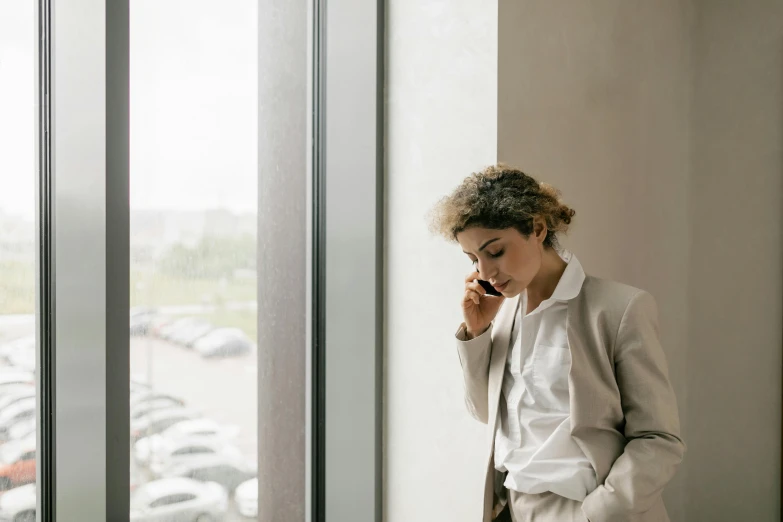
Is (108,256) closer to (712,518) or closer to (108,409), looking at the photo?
(108,409)

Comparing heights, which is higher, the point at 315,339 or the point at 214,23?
the point at 214,23

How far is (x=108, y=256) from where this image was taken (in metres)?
1.39

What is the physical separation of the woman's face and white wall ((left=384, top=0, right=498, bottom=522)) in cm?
37

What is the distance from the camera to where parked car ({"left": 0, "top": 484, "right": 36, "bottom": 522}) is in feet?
4.56

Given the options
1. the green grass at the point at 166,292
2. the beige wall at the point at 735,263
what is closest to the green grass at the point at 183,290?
the green grass at the point at 166,292

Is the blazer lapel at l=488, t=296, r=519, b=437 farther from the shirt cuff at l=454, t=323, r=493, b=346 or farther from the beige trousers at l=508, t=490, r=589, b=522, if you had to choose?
the beige trousers at l=508, t=490, r=589, b=522

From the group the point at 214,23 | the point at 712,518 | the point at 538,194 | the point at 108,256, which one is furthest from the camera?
the point at 712,518

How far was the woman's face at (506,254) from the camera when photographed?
1160 mm

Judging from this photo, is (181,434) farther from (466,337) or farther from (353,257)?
(466,337)

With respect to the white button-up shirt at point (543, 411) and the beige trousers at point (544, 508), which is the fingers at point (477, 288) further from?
the beige trousers at point (544, 508)

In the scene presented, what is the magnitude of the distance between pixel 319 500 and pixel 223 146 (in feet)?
3.47

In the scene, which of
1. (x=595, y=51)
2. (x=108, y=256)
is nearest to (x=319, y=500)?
(x=108, y=256)

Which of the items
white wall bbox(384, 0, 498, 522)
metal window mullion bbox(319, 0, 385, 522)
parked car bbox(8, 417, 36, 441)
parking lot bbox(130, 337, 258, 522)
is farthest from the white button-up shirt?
parked car bbox(8, 417, 36, 441)

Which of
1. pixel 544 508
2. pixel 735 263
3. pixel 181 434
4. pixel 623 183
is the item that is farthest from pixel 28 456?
pixel 735 263
